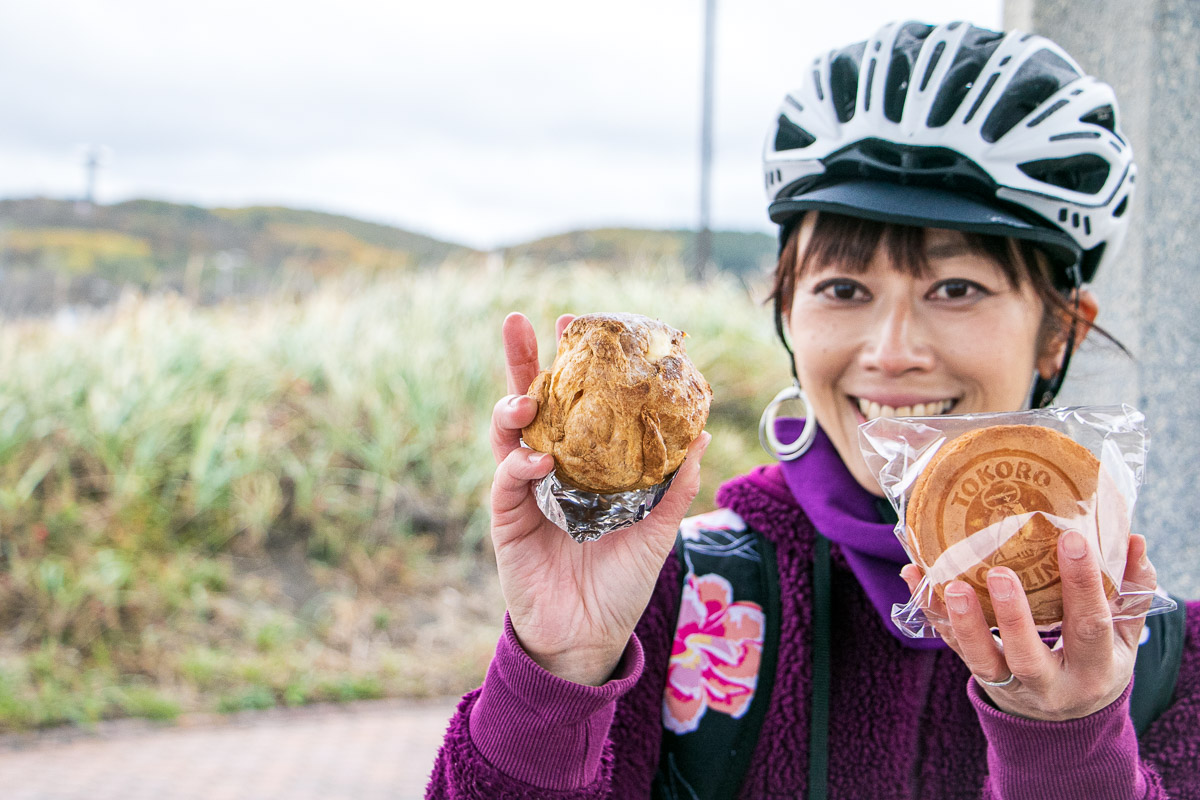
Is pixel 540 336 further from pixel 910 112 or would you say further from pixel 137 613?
pixel 910 112

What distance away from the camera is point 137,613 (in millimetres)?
5359

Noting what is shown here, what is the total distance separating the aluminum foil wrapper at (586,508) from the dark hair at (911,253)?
2.29 ft

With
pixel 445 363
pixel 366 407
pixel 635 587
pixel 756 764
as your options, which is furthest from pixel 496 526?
pixel 445 363

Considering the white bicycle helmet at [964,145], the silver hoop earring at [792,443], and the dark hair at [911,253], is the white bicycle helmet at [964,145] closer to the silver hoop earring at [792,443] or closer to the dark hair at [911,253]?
the dark hair at [911,253]

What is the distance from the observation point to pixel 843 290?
188cm

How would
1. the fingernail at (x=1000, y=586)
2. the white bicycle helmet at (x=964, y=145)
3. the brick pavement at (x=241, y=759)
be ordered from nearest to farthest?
the fingernail at (x=1000, y=586) → the white bicycle helmet at (x=964, y=145) → the brick pavement at (x=241, y=759)

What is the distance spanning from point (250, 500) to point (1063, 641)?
5583 millimetres

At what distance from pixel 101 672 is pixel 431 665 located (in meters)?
1.75

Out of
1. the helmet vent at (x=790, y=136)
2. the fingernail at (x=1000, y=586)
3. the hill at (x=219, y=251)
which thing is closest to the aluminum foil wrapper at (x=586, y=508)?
the fingernail at (x=1000, y=586)

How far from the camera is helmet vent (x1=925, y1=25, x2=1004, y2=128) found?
1.92 m

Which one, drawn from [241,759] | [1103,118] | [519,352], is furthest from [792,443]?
[241,759]

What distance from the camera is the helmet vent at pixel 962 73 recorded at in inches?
75.6

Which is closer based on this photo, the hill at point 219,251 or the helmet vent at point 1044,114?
the helmet vent at point 1044,114

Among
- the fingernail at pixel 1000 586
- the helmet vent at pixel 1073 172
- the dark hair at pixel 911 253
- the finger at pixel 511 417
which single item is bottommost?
the fingernail at pixel 1000 586
